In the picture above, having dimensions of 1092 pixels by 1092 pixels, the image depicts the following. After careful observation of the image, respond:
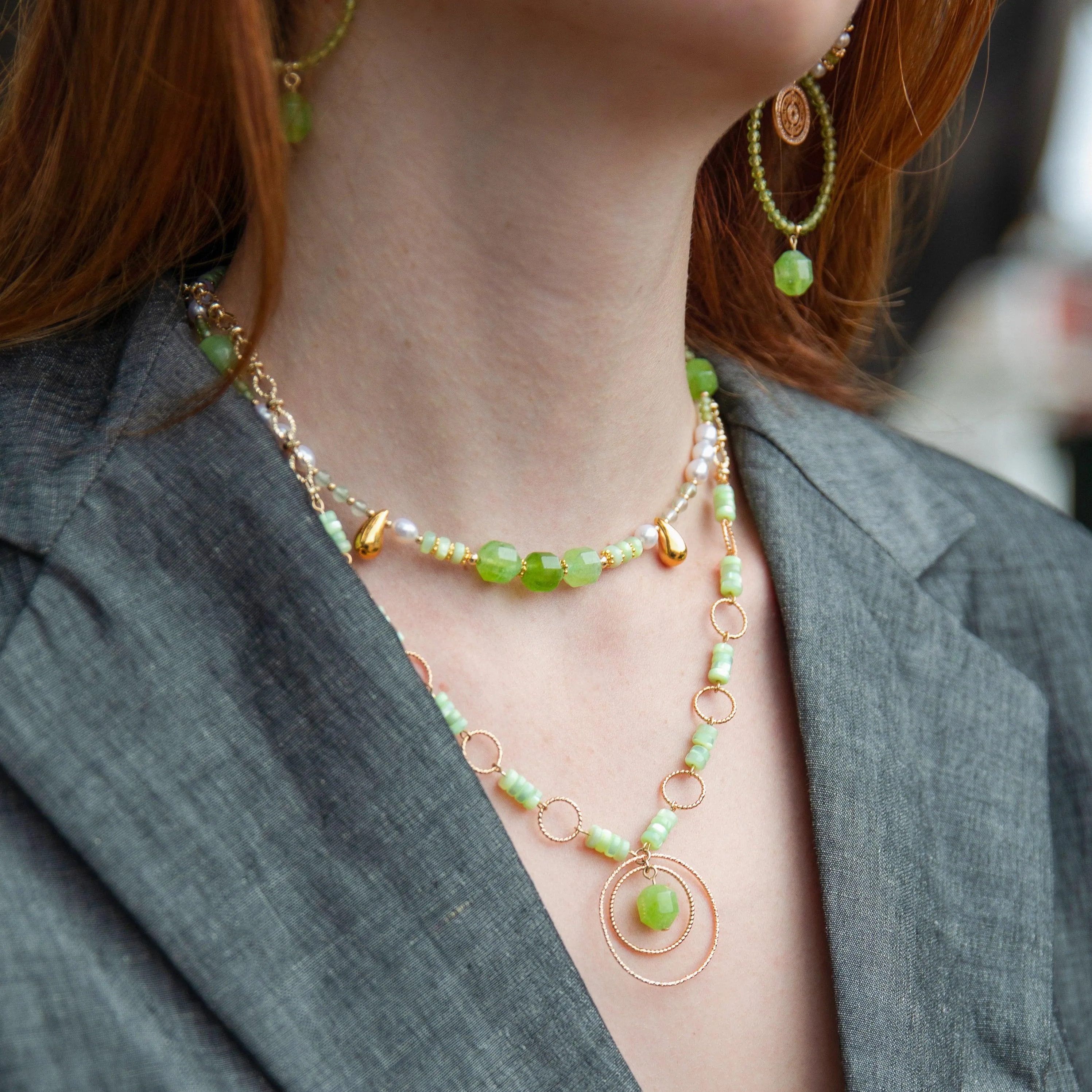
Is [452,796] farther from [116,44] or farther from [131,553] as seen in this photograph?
[116,44]

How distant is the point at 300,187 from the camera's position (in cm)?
97

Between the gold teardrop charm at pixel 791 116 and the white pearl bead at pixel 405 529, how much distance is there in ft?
1.73

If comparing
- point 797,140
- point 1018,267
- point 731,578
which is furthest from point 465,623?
point 1018,267

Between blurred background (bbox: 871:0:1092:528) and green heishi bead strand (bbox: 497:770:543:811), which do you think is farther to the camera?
blurred background (bbox: 871:0:1092:528)

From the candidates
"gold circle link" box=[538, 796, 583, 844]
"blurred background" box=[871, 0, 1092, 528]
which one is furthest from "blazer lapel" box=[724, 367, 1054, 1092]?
"blurred background" box=[871, 0, 1092, 528]

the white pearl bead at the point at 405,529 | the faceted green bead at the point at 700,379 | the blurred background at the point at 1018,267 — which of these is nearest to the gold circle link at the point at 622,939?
the white pearl bead at the point at 405,529

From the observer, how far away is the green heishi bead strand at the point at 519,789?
96cm

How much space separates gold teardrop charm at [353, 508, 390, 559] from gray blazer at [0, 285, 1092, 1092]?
8 centimetres

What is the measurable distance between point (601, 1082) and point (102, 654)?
0.47 metres

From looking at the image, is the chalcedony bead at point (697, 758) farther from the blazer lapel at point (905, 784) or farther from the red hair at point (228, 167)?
the red hair at point (228, 167)

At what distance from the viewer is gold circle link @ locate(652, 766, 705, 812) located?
1.02 meters

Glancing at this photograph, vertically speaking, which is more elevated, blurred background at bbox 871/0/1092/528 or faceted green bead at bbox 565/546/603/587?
blurred background at bbox 871/0/1092/528

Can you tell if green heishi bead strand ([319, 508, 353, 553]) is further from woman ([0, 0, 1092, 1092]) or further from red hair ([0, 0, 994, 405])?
red hair ([0, 0, 994, 405])

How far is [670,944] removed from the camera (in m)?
0.97
